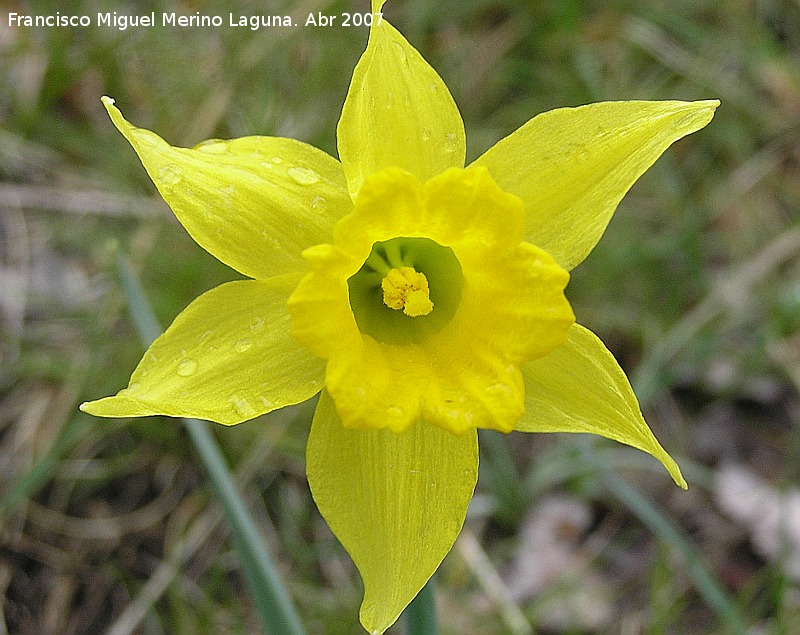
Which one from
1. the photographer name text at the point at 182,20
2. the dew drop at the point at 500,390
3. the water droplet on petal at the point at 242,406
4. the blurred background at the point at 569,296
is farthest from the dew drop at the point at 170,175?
the photographer name text at the point at 182,20

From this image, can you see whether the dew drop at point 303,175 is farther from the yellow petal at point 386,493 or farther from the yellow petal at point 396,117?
the yellow petal at point 386,493

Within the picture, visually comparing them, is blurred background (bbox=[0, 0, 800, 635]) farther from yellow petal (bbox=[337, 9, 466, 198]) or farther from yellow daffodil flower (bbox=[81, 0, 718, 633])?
yellow petal (bbox=[337, 9, 466, 198])

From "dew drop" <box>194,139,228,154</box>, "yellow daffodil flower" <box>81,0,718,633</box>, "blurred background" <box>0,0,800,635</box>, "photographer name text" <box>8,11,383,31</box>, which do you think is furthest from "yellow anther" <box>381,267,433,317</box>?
"photographer name text" <box>8,11,383,31</box>

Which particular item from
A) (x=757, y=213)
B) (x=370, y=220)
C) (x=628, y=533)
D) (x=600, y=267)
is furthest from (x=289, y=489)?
(x=757, y=213)

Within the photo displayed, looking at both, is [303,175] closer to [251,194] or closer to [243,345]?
[251,194]

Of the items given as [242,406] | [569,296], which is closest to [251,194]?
[242,406]
